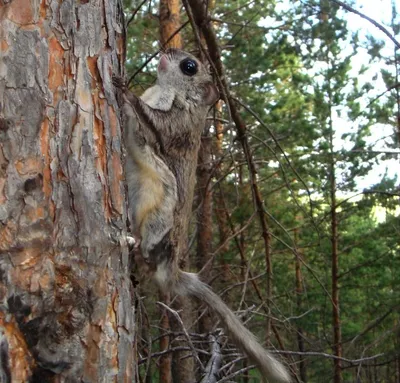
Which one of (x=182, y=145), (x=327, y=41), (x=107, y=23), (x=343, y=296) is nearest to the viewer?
(x=107, y=23)

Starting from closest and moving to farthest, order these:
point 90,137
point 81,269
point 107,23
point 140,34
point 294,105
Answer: point 81,269, point 90,137, point 107,23, point 140,34, point 294,105

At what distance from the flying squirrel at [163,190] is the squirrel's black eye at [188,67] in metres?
0.22

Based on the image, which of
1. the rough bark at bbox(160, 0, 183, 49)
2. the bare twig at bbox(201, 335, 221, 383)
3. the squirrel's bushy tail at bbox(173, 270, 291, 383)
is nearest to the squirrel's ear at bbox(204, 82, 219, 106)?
the squirrel's bushy tail at bbox(173, 270, 291, 383)

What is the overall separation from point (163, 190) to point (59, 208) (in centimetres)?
153

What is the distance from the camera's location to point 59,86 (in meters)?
1.86

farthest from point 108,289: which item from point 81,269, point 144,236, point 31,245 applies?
point 144,236

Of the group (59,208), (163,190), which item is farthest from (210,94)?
(59,208)

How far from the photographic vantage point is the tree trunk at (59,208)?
1.68 meters

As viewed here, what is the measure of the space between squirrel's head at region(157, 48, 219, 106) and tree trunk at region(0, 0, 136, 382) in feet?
5.95

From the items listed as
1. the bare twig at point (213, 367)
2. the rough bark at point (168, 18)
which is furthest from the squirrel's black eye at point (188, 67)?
the rough bark at point (168, 18)

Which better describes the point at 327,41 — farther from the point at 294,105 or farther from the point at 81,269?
the point at 81,269

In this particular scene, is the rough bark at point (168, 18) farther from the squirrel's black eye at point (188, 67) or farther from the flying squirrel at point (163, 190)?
the flying squirrel at point (163, 190)

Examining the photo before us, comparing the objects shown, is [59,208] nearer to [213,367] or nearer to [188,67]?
[213,367]

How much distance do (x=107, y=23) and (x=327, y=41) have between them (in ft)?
18.5
